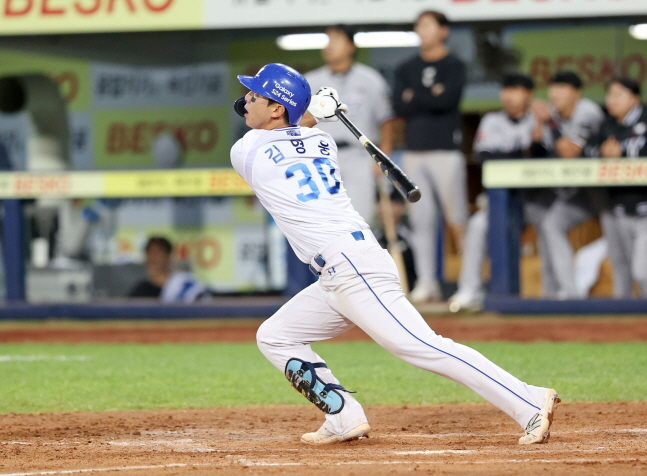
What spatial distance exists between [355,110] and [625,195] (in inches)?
94.3

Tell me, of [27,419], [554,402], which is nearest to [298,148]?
[554,402]

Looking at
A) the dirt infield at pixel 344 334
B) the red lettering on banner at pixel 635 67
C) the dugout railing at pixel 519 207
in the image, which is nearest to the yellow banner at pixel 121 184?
the dirt infield at pixel 344 334

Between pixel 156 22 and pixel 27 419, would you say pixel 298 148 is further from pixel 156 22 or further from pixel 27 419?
pixel 156 22

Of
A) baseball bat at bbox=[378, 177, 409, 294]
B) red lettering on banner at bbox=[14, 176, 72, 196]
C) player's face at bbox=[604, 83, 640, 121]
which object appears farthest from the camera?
red lettering on banner at bbox=[14, 176, 72, 196]

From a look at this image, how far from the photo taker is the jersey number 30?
180 inches

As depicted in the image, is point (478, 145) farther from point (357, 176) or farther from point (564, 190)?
point (357, 176)

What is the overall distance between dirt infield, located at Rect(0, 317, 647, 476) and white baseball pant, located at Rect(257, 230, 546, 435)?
0.23m

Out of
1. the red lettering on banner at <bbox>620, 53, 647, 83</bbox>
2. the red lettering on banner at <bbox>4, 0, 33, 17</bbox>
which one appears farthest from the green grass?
the red lettering on banner at <bbox>620, 53, 647, 83</bbox>

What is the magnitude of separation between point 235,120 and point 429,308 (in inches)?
124

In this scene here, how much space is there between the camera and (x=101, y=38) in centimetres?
1118

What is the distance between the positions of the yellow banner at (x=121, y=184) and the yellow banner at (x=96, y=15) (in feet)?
4.59

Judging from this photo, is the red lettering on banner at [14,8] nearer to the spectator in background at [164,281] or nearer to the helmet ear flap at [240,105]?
the spectator in background at [164,281]

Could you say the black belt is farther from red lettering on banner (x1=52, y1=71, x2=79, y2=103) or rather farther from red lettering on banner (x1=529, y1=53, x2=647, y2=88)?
red lettering on banner (x1=52, y1=71, x2=79, y2=103)

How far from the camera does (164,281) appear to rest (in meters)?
10.4
